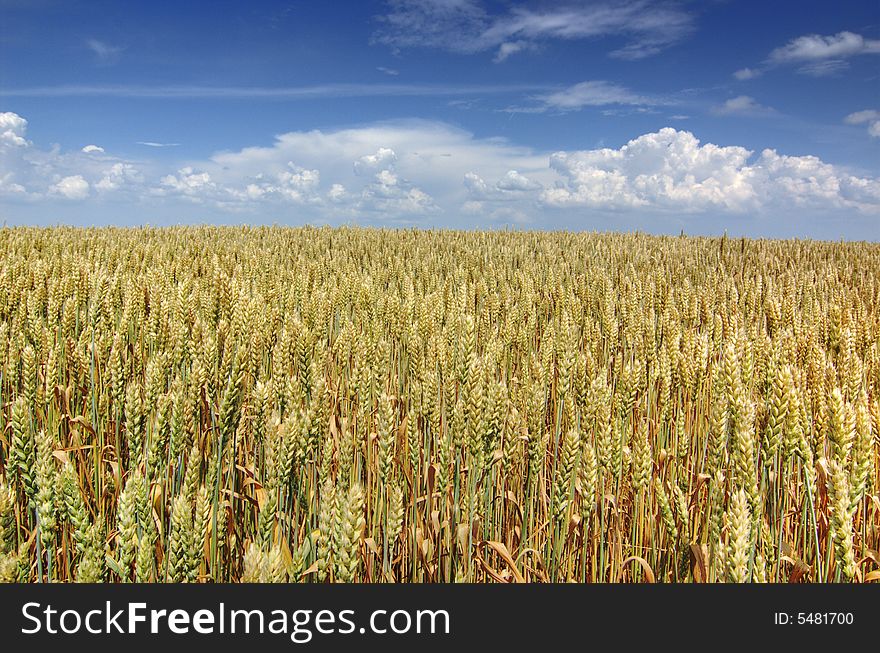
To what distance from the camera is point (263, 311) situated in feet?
10.3

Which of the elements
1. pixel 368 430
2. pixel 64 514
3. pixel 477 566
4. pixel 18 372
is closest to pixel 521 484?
pixel 477 566

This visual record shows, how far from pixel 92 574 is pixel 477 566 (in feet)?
3.77

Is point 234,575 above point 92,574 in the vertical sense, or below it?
below

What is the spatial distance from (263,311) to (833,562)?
270 cm

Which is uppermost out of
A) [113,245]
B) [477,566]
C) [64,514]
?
[113,245]

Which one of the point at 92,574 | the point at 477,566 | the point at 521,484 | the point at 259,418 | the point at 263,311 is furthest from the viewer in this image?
the point at 263,311

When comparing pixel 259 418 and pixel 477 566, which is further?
pixel 477 566

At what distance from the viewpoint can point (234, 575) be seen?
1815 millimetres

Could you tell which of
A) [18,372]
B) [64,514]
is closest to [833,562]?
[64,514]

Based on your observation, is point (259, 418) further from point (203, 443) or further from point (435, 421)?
point (203, 443)

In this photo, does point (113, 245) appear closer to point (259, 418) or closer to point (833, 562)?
point (259, 418)
